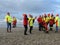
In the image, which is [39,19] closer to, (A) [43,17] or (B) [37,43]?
(A) [43,17]

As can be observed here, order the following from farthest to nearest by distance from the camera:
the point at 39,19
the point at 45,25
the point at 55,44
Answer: the point at 39,19, the point at 45,25, the point at 55,44

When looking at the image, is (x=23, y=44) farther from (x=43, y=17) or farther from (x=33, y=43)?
(x=43, y=17)

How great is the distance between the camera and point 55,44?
17.3 meters

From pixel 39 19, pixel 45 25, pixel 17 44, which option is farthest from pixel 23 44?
pixel 39 19

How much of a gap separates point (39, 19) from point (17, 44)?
10.9 meters

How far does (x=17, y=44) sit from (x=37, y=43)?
1.40 meters

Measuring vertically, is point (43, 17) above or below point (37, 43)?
above

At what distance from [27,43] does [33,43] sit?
0.42 metres

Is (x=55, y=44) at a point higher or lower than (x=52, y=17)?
lower

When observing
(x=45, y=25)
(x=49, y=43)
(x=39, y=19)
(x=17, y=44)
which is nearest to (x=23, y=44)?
(x=17, y=44)

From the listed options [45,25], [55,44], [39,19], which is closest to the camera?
[55,44]

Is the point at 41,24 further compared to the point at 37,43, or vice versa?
the point at 41,24

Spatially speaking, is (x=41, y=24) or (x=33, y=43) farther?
(x=41, y=24)

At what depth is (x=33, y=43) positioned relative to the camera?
58.6 ft
